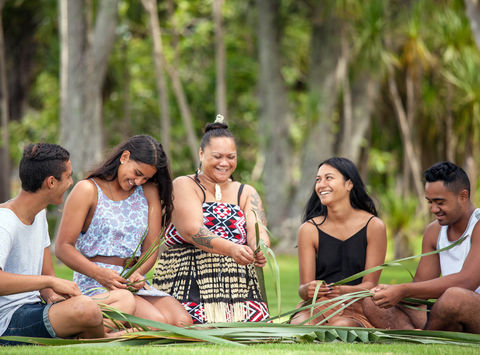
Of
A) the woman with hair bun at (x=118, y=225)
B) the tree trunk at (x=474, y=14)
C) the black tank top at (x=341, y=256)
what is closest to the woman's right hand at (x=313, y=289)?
the black tank top at (x=341, y=256)

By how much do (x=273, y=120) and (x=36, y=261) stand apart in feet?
47.4

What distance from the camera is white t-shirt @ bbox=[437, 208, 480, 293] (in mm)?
4832

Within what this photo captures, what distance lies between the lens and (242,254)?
15.8 ft

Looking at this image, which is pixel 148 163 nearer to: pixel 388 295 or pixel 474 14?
pixel 388 295

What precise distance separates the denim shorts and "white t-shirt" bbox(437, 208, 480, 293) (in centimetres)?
258

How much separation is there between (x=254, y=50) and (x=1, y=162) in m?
9.14

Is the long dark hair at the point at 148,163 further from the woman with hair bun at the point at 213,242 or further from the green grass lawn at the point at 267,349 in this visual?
the green grass lawn at the point at 267,349

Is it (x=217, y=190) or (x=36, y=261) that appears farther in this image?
(x=217, y=190)

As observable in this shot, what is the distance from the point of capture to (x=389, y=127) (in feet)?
75.3

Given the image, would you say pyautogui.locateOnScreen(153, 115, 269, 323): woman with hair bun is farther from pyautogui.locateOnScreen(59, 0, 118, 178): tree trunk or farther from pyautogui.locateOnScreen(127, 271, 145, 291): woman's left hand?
pyautogui.locateOnScreen(59, 0, 118, 178): tree trunk

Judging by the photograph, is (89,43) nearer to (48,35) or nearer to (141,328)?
(48,35)

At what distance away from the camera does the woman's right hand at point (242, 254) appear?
4.82m

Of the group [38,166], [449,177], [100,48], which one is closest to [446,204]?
[449,177]

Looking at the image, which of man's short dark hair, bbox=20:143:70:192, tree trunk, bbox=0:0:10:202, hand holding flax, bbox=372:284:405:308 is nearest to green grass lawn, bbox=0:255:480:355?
hand holding flax, bbox=372:284:405:308
